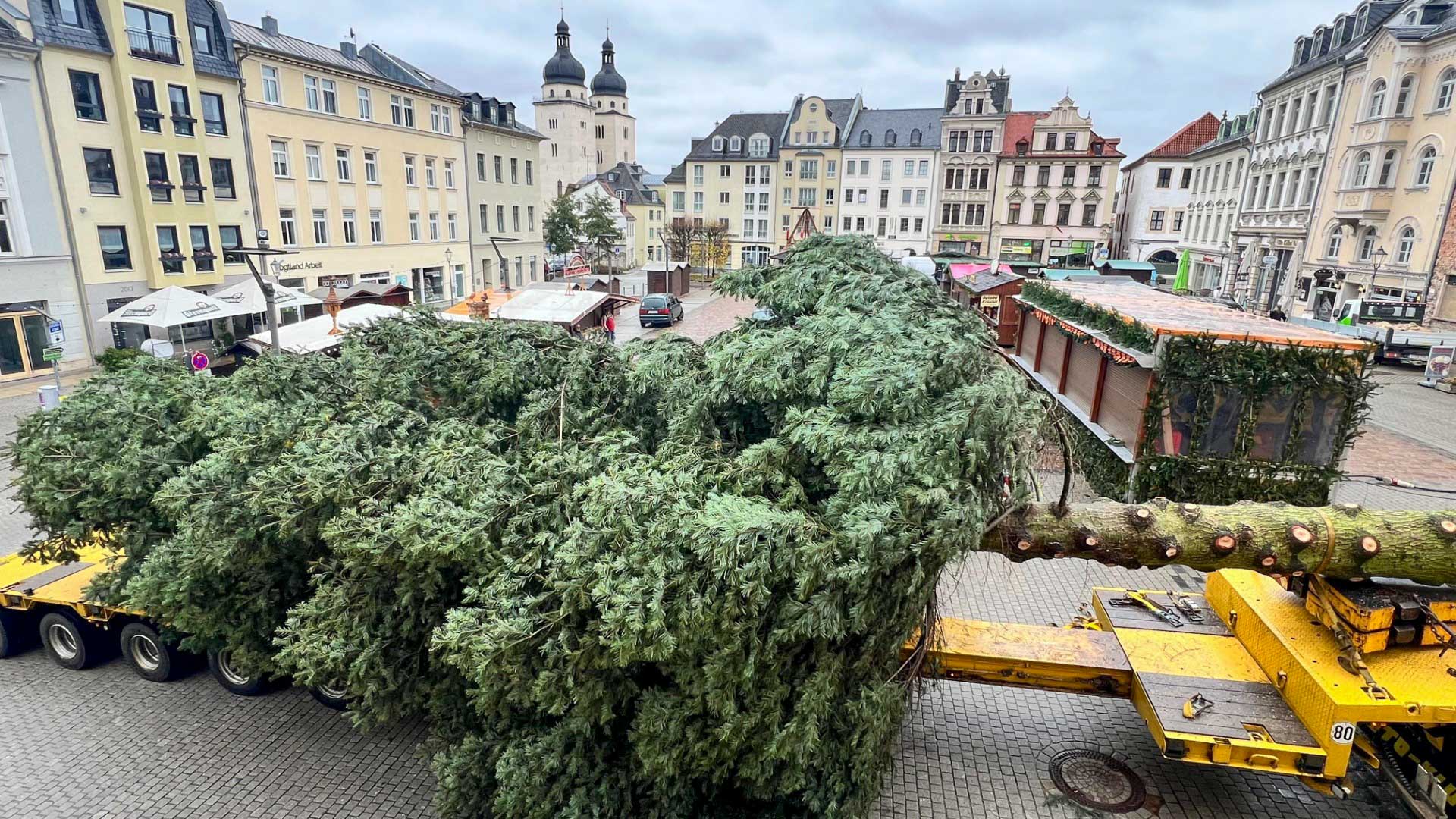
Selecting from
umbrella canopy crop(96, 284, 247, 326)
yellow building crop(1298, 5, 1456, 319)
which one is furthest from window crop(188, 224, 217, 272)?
yellow building crop(1298, 5, 1456, 319)

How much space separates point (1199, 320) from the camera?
12.4 meters

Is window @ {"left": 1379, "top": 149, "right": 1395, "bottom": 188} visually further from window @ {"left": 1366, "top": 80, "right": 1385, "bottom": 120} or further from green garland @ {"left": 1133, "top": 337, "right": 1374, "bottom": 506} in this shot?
green garland @ {"left": 1133, "top": 337, "right": 1374, "bottom": 506}

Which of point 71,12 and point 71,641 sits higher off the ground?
point 71,12

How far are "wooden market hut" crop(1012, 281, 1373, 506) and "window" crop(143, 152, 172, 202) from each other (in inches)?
1142

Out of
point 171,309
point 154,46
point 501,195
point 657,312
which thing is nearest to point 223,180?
point 154,46

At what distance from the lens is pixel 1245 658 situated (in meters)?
6.86

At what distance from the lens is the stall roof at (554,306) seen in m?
21.0

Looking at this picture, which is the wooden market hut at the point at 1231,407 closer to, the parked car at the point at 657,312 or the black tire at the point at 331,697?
the black tire at the point at 331,697

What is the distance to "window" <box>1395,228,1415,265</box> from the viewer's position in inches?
1168

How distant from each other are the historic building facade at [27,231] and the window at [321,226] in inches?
378

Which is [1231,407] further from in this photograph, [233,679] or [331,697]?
[233,679]

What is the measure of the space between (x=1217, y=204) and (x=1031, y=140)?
12.6 meters

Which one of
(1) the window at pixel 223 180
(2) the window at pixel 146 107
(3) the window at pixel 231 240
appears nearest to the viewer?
(2) the window at pixel 146 107

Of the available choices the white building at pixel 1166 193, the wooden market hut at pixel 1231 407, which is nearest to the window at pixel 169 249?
the wooden market hut at pixel 1231 407
